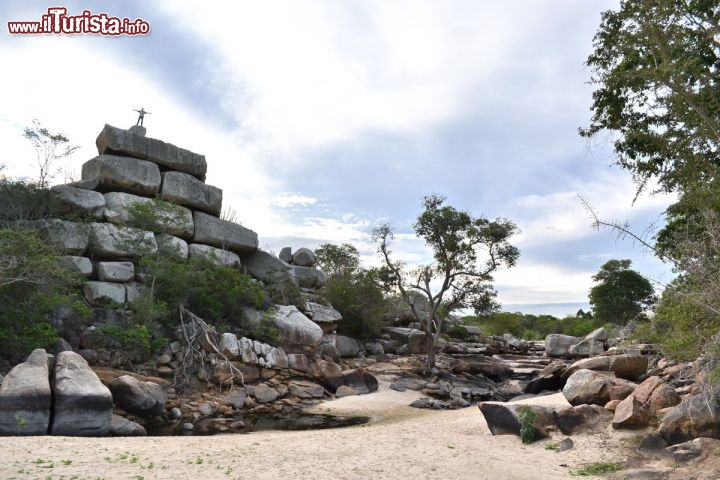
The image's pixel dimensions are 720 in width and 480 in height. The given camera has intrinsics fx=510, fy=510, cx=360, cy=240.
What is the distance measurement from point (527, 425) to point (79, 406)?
36.2ft

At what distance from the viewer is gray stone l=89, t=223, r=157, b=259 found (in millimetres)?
23719

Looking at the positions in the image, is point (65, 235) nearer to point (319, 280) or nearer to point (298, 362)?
point (298, 362)

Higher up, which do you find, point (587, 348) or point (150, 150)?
point (150, 150)

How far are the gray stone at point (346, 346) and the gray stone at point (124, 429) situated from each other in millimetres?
17873

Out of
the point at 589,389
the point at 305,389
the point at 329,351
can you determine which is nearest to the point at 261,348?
the point at 305,389

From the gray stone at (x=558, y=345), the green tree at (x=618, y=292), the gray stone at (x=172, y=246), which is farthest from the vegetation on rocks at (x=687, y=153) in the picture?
the green tree at (x=618, y=292)

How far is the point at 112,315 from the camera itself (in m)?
21.6

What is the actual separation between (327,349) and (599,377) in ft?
53.4

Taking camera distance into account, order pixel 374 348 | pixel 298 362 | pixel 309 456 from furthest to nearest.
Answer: pixel 374 348 → pixel 298 362 → pixel 309 456

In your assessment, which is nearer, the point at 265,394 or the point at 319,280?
the point at 265,394

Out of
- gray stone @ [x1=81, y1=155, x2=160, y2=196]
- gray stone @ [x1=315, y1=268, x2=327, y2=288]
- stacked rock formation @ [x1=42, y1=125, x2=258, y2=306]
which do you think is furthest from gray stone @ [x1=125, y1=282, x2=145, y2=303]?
gray stone @ [x1=315, y1=268, x2=327, y2=288]

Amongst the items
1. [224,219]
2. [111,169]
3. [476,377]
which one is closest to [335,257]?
[224,219]

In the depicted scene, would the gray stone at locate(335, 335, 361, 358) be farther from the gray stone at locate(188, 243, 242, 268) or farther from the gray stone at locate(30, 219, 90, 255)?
the gray stone at locate(30, 219, 90, 255)

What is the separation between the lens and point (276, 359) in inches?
922
